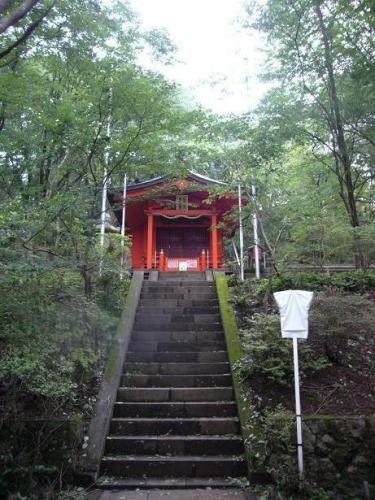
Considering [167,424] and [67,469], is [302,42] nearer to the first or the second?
[167,424]

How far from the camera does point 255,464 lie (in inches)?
176

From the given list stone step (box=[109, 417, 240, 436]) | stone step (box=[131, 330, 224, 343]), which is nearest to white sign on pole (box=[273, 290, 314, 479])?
stone step (box=[109, 417, 240, 436])

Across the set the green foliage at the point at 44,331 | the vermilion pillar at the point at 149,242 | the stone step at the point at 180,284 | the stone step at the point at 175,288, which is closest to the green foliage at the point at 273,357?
the green foliage at the point at 44,331

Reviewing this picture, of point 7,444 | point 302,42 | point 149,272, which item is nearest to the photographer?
point 7,444

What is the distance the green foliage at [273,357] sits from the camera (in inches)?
216

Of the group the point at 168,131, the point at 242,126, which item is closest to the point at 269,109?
the point at 242,126

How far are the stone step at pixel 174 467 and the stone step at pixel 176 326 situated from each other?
3194mm

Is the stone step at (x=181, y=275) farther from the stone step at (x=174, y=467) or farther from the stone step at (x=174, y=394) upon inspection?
the stone step at (x=174, y=467)

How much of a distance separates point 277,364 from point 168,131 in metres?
5.14

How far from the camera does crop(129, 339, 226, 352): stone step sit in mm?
7094

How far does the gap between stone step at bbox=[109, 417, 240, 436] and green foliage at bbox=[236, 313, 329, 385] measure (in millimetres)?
809

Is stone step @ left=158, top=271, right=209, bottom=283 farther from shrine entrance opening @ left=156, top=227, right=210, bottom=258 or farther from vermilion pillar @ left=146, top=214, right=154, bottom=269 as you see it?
shrine entrance opening @ left=156, top=227, right=210, bottom=258

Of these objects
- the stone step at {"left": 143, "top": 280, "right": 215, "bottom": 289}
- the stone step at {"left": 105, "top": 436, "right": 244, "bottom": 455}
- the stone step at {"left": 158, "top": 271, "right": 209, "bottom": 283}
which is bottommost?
the stone step at {"left": 105, "top": 436, "right": 244, "bottom": 455}

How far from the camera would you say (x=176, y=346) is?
7180 millimetres
